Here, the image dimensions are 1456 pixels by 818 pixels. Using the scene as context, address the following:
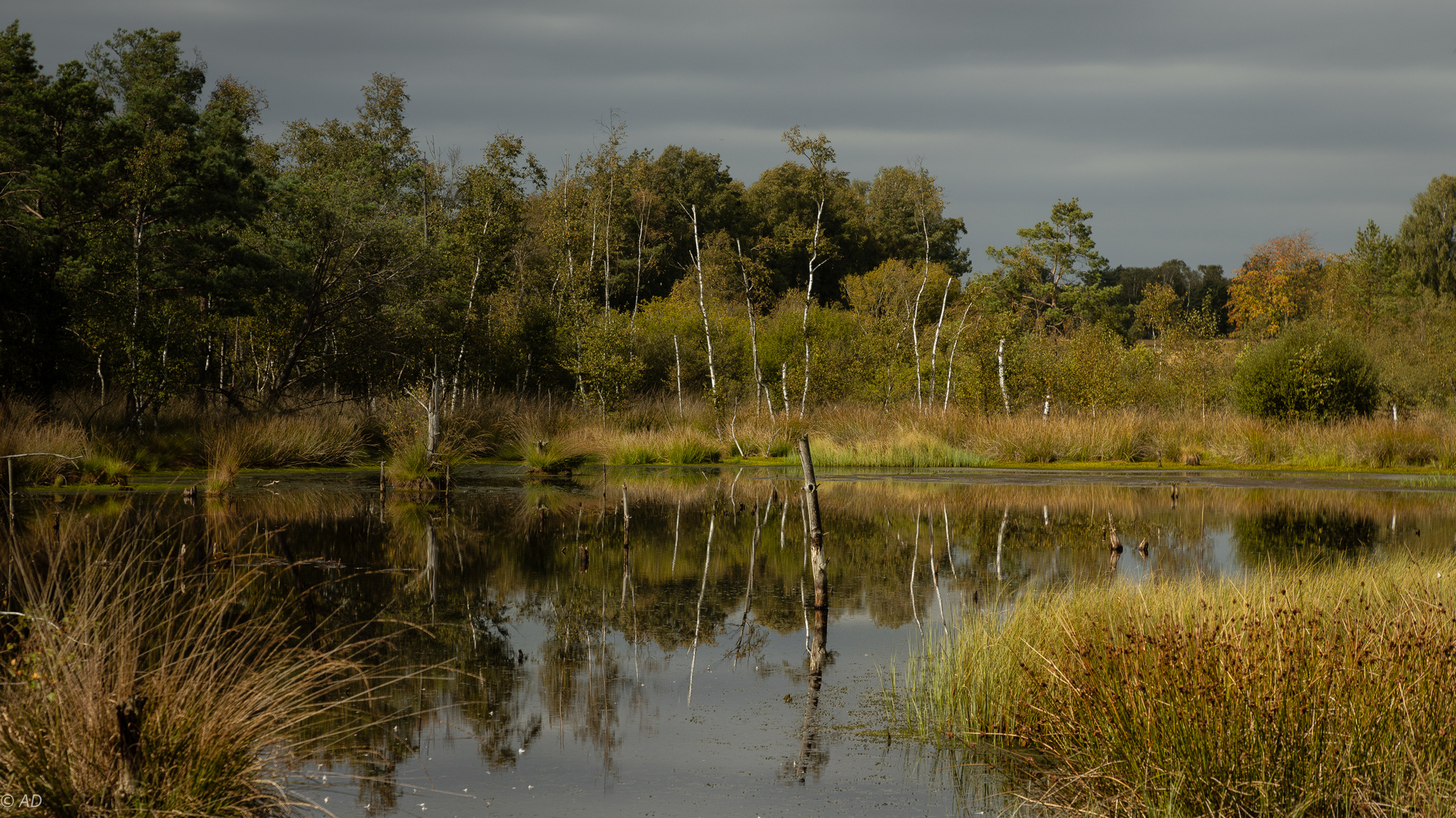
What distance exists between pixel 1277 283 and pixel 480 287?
5510 cm

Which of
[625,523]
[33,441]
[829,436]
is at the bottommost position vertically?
[625,523]

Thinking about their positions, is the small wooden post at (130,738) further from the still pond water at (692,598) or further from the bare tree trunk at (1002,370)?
the bare tree trunk at (1002,370)

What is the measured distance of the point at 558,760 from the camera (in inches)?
233

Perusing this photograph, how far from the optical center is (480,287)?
3562 cm

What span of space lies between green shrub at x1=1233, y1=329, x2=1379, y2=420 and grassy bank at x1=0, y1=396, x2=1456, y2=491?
2.85 ft

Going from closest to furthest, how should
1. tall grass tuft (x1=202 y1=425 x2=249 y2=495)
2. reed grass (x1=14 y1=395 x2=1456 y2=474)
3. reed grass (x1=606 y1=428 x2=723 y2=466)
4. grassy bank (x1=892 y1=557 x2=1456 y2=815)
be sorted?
grassy bank (x1=892 y1=557 x2=1456 y2=815) → tall grass tuft (x1=202 y1=425 x2=249 y2=495) → reed grass (x1=14 y1=395 x2=1456 y2=474) → reed grass (x1=606 y1=428 x2=723 y2=466)

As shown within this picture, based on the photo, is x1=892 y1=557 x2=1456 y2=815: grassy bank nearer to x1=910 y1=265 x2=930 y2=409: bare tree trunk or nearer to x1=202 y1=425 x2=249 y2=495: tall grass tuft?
x1=202 y1=425 x2=249 y2=495: tall grass tuft

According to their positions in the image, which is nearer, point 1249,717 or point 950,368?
point 1249,717

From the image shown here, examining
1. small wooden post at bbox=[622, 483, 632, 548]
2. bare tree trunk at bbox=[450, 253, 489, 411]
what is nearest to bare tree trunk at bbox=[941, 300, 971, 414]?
bare tree trunk at bbox=[450, 253, 489, 411]

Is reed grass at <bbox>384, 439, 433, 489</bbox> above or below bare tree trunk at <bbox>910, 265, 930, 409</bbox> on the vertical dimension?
below

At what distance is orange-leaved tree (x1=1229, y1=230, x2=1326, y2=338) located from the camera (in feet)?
227

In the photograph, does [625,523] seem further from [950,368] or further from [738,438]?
[950,368]

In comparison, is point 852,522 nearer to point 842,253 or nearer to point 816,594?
point 816,594

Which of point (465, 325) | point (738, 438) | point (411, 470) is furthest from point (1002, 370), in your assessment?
point (411, 470)
